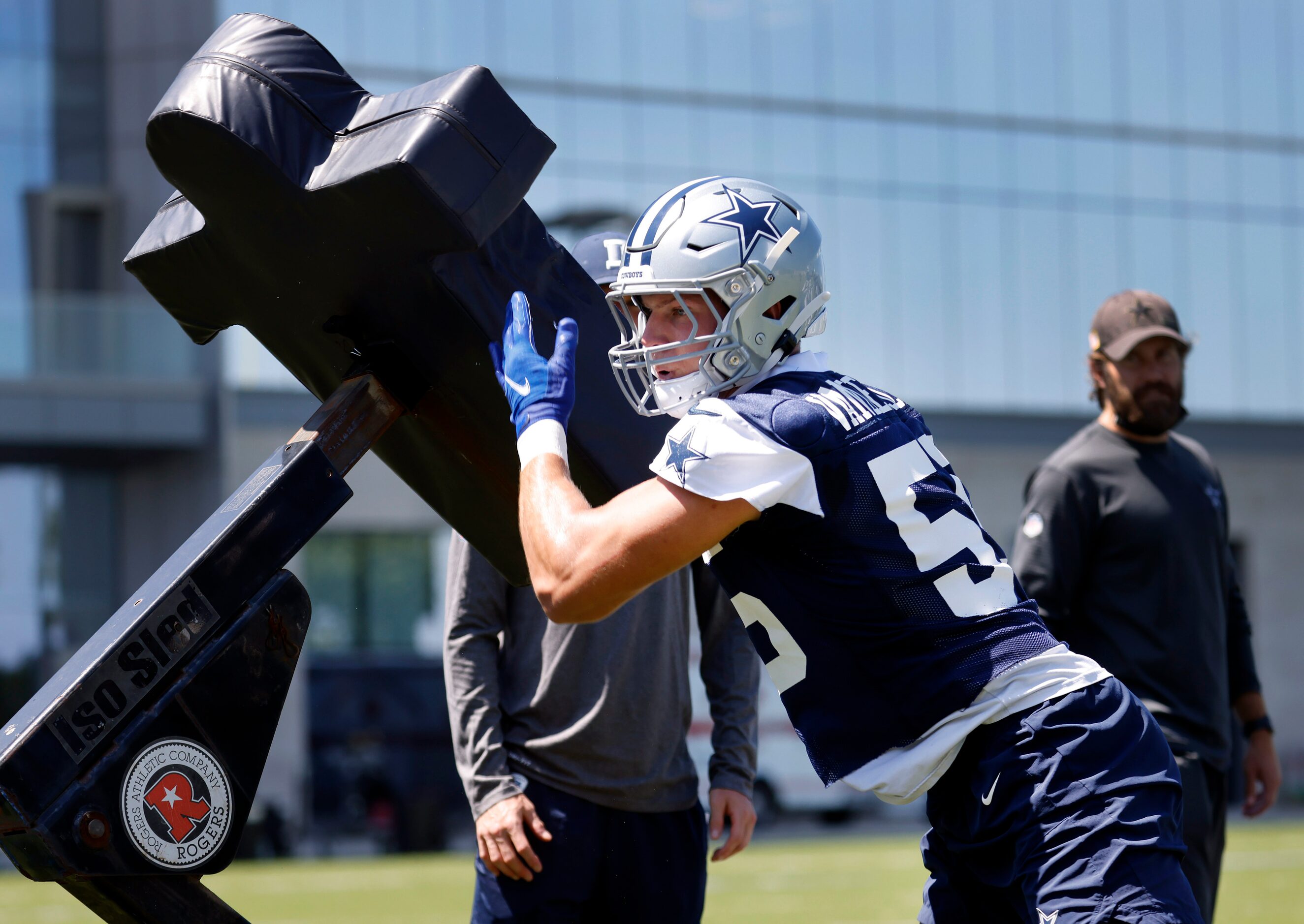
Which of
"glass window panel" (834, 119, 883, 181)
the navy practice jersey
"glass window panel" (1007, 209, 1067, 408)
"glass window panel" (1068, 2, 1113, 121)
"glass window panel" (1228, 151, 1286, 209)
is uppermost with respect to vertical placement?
"glass window panel" (1068, 2, 1113, 121)

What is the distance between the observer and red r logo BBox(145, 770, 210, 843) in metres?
2.53

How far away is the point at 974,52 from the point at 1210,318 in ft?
21.5

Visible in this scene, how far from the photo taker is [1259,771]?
4848 millimetres

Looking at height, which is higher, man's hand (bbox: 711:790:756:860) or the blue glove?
the blue glove

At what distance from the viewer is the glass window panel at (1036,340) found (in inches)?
1097

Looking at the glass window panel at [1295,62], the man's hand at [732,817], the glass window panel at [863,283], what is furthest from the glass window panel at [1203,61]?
the man's hand at [732,817]

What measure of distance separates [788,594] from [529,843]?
1221 millimetres

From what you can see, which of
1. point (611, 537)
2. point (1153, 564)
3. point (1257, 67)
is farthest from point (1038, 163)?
point (611, 537)

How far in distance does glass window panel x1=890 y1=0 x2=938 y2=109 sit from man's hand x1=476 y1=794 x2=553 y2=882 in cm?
2612

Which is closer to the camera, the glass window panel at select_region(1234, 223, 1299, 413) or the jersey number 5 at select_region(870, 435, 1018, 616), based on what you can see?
the jersey number 5 at select_region(870, 435, 1018, 616)

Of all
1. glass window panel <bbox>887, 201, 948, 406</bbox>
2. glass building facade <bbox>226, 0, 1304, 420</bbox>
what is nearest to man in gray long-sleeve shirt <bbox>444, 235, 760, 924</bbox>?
glass building facade <bbox>226, 0, 1304, 420</bbox>

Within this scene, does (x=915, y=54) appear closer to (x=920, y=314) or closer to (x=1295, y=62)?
(x=920, y=314)

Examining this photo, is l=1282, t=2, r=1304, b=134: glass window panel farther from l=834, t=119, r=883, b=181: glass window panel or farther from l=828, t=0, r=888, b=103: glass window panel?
l=834, t=119, r=883, b=181: glass window panel

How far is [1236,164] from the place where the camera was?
1176 inches
